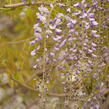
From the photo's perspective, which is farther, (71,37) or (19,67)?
(19,67)

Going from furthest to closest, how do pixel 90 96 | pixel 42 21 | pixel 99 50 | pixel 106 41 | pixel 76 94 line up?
pixel 106 41, pixel 90 96, pixel 99 50, pixel 76 94, pixel 42 21

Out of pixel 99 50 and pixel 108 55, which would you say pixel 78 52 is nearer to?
pixel 99 50

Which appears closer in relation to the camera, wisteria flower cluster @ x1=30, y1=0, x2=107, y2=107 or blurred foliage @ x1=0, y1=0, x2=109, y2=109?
wisteria flower cluster @ x1=30, y1=0, x2=107, y2=107

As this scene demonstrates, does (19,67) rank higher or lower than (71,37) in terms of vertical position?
lower

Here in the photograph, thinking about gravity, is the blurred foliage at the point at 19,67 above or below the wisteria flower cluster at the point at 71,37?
below

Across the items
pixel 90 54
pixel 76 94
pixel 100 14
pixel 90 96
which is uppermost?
pixel 100 14

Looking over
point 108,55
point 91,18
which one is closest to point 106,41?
point 108,55

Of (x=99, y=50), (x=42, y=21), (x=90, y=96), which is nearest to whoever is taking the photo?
(x=42, y=21)

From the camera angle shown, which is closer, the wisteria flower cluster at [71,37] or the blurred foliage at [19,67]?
the wisteria flower cluster at [71,37]

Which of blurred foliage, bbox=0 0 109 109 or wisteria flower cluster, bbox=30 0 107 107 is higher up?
wisteria flower cluster, bbox=30 0 107 107

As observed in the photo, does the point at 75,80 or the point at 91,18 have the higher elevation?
the point at 91,18

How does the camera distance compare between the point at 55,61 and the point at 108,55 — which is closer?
the point at 55,61
